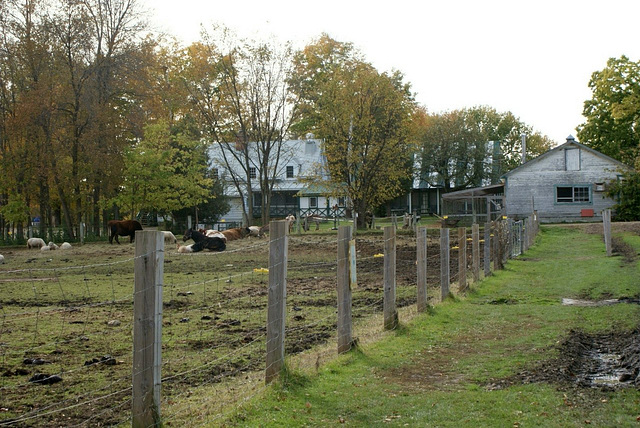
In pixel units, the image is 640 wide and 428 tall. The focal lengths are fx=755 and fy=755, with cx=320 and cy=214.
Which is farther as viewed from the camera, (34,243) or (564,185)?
(564,185)

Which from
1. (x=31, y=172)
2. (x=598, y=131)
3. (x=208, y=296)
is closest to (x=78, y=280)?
(x=208, y=296)

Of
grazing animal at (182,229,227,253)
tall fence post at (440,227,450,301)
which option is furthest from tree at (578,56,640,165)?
tall fence post at (440,227,450,301)

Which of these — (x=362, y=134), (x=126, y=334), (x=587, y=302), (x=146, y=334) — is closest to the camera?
(x=146, y=334)

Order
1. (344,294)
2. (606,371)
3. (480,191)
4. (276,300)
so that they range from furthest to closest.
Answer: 1. (480,191)
2. (344,294)
3. (606,371)
4. (276,300)

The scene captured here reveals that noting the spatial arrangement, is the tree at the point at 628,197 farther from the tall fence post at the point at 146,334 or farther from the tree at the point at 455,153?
the tall fence post at the point at 146,334

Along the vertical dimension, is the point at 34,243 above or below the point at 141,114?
below

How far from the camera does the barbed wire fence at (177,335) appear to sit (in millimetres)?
5891

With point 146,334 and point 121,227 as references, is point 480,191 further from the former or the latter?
point 146,334

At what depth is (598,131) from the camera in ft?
205

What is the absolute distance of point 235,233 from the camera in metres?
40.5

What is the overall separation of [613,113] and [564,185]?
23.8 ft

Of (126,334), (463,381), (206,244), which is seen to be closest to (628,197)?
(206,244)

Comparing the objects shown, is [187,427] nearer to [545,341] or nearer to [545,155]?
[545,341]

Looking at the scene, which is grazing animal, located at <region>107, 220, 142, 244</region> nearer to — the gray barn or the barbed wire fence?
the barbed wire fence
